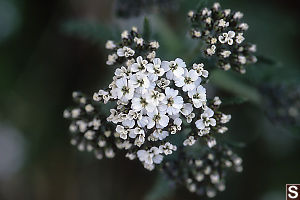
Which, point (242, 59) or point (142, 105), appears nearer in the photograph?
point (142, 105)

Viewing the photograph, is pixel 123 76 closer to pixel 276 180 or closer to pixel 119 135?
pixel 119 135

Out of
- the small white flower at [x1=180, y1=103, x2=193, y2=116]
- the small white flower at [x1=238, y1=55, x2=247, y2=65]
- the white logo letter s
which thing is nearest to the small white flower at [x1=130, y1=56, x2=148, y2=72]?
the small white flower at [x1=180, y1=103, x2=193, y2=116]

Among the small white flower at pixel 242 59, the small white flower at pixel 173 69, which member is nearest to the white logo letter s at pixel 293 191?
the small white flower at pixel 242 59

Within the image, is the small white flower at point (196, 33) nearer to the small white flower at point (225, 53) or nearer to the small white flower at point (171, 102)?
the small white flower at point (225, 53)

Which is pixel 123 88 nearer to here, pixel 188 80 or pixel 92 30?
pixel 188 80

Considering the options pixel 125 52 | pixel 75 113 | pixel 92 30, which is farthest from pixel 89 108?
pixel 92 30

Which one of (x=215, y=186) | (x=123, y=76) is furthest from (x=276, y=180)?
(x=123, y=76)
